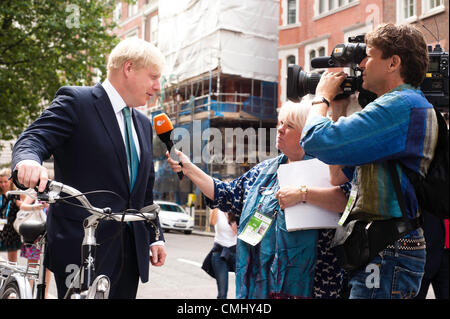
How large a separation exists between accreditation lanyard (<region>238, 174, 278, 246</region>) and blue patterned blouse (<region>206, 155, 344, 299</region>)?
21mm

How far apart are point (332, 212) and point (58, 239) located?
1285mm

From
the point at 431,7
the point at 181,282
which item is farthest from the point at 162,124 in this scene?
the point at 181,282

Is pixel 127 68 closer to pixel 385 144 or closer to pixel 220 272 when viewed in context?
pixel 385 144

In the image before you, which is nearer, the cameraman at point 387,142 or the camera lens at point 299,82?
the cameraman at point 387,142

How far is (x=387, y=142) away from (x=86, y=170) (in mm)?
1317

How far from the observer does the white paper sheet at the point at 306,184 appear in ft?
8.10

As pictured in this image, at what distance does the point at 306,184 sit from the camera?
2531mm

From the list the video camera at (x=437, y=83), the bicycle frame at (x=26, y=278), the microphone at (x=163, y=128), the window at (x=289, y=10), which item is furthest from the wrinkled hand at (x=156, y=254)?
the window at (x=289, y=10)

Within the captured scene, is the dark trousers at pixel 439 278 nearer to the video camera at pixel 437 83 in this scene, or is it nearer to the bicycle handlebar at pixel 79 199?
the video camera at pixel 437 83

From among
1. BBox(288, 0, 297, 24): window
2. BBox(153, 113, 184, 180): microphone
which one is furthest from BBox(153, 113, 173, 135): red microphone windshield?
BBox(288, 0, 297, 24): window

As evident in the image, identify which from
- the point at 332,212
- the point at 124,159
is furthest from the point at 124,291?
the point at 332,212

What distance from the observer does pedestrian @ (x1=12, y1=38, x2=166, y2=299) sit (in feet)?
7.52

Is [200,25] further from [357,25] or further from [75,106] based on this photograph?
[75,106]
